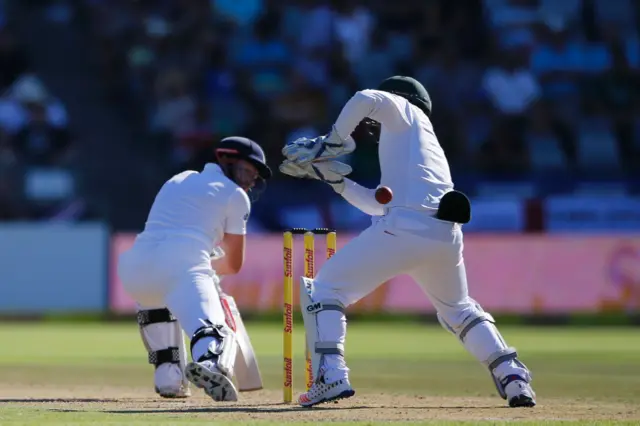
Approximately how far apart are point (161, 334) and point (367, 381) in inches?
83.1

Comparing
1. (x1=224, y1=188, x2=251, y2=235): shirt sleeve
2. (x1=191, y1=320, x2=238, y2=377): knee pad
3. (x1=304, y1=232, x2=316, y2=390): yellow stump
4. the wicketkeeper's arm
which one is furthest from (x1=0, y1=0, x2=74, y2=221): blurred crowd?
the wicketkeeper's arm

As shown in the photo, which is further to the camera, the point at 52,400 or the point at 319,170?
the point at 52,400

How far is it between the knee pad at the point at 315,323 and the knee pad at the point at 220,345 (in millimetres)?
446

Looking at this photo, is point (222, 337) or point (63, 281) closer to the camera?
point (222, 337)

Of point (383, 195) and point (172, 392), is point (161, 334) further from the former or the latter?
point (383, 195)

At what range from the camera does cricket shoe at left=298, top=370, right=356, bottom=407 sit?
290 inches

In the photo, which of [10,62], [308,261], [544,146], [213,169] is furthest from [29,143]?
[308,261]

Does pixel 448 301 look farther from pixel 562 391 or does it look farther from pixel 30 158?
pixel 30 158

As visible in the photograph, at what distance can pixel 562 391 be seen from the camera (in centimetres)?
933

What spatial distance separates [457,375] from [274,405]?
323 centimetres

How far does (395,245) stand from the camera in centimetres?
741

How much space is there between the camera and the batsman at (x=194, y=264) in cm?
795

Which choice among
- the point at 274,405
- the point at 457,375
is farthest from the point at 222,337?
the point at 457,375

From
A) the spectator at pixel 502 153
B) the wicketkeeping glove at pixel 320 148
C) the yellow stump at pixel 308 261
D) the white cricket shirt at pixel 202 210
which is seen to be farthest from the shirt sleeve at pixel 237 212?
the spectator at pixel 502 153
